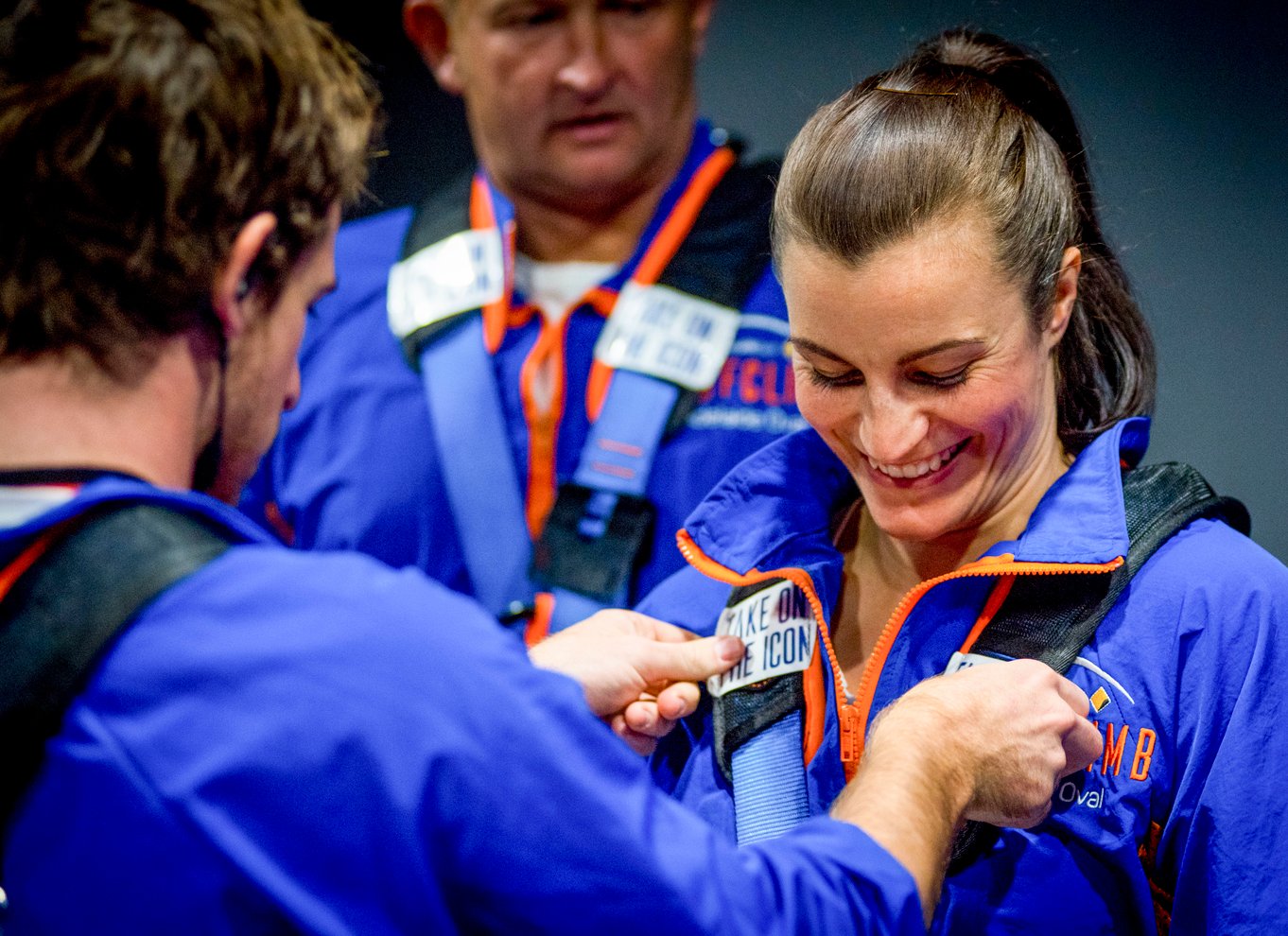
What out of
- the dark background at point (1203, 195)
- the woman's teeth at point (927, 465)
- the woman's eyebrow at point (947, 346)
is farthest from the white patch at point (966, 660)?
the dark background at point (1203, 195)

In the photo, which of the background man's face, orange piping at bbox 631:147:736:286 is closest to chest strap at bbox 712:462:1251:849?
orange piping at bbox 631:147:736:286

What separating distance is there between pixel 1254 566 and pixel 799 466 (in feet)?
1.94

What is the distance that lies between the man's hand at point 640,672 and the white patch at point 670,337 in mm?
755

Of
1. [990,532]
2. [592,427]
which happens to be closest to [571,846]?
[990,532]

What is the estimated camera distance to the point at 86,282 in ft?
3.78

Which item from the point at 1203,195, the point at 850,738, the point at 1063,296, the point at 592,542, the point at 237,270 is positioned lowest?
the point at 592,542

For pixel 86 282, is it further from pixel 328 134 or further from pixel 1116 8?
pixel 1116 8

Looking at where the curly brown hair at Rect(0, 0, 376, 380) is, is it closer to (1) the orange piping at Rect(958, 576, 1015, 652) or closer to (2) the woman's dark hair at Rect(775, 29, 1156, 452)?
(2) the woman's dark hair at Rect(775, 29, 1156, 452)

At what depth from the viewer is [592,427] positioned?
7.84ft

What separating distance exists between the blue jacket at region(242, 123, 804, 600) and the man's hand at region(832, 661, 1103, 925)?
98cm

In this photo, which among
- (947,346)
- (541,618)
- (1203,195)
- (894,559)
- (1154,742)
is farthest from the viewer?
(1203,195)

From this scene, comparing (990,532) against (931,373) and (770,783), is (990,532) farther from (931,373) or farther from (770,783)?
(770,783)

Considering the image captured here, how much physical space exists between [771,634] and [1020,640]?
12.3 inches

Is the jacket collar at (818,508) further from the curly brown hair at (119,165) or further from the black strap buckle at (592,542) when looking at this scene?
the curly brown hair at (119,165)
